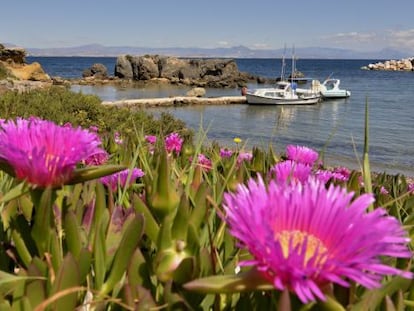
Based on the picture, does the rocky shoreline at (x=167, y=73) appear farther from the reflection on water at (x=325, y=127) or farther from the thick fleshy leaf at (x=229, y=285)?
the thick fleshy leaf at (x=229, y=285)

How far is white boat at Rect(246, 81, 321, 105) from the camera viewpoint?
32062 millimetres

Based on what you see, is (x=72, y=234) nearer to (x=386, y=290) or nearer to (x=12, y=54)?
(x=386, y=290)

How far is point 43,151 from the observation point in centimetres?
68

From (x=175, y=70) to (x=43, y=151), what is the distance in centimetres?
5284

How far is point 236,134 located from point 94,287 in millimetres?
20161

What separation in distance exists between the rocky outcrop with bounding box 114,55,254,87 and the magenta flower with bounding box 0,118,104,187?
50396mm

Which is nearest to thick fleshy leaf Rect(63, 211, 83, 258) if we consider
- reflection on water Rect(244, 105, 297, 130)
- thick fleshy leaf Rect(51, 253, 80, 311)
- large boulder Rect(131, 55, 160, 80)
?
thick fleshy leaf Rect(51, 253, 80, 311)

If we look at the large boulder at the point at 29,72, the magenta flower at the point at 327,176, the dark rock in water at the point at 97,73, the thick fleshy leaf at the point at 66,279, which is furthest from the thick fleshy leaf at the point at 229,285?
the dark rock in water at the point at 97,73

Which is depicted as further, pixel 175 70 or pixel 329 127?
pixel 175 70

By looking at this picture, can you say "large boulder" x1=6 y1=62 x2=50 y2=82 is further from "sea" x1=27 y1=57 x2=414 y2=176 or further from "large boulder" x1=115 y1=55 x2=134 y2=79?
"large boulder" x1=115 y1=55 x2=134 y2=79

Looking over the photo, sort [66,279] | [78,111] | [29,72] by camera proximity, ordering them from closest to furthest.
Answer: [66,279] < [78,111] < [29,72]

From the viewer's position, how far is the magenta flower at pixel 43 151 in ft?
2.24

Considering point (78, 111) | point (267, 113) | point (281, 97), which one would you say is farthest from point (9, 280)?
point (281, 97)

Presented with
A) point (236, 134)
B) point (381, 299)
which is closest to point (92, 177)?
point (381, 299)
